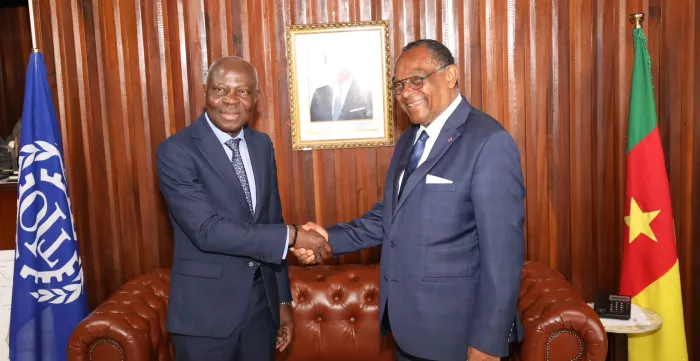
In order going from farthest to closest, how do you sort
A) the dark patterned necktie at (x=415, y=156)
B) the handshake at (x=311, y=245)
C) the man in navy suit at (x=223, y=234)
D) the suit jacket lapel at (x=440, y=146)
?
1. the handshake at (x=311, y=245)
2. the man in navy suit at (x=223, y=234)
3. the dark patterned necktie at (x=415, y=156)
4. the suit jacket lapel at (x=440, y=146)


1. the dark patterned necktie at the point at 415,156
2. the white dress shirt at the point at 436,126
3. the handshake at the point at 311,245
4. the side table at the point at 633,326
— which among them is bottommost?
the side table at the point at 633,326

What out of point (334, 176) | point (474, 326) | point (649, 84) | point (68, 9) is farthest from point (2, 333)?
point (649, 84)

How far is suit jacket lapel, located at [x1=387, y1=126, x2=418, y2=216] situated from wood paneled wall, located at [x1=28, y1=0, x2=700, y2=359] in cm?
96

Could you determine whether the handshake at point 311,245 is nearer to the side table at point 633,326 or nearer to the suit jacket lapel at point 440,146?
the suit jacket lapel at point 440,146

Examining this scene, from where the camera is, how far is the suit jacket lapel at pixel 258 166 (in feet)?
7.91

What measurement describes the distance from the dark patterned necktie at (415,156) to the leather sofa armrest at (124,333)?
1.40 m

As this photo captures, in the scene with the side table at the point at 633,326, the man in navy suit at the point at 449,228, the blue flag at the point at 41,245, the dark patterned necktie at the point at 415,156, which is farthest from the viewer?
the blue flag at the point at 41,245

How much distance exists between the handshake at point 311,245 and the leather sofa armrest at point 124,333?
789 mm

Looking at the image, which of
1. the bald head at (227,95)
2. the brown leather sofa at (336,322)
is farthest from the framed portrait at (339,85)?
the bald head at (227,95)

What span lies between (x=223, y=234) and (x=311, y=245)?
489 mm

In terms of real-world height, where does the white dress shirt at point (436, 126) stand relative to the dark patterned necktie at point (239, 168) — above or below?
above

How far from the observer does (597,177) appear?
337 centimetres

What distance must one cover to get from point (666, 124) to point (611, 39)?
0.59 meters

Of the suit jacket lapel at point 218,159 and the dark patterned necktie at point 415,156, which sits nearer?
the dark patterned necktie at point 415,156
